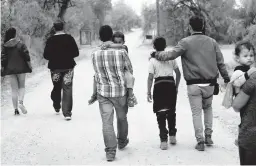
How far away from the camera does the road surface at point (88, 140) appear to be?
19.5 ft

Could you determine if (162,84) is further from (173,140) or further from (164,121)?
(173,140)

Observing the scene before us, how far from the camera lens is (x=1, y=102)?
1135 cm

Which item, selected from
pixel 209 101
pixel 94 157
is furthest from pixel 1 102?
pixel 209 101

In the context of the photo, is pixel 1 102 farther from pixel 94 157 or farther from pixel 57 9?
pixel 57 9

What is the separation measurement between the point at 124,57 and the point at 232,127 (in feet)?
10.1

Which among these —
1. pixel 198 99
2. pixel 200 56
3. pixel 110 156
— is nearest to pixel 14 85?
pixel 110 156

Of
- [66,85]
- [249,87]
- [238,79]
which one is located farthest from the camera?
[66,85]

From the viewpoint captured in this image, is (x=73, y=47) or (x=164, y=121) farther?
(x=73, y=47)

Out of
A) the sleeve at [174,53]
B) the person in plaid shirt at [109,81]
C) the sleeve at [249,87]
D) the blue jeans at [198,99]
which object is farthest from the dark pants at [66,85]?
the sleeve at [249,87]

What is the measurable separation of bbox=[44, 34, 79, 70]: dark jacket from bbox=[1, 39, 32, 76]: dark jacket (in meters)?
0.91

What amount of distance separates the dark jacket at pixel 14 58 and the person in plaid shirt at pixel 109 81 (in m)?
3.55

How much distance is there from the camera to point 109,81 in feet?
19.2

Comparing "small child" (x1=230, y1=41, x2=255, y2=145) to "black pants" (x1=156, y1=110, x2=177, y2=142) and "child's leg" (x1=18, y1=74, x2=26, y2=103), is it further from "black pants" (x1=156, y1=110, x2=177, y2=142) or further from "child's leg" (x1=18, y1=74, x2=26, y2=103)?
"child's leg" (x1=18, y1=74, x2=26, y2=103)

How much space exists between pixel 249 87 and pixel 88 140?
4.00m
